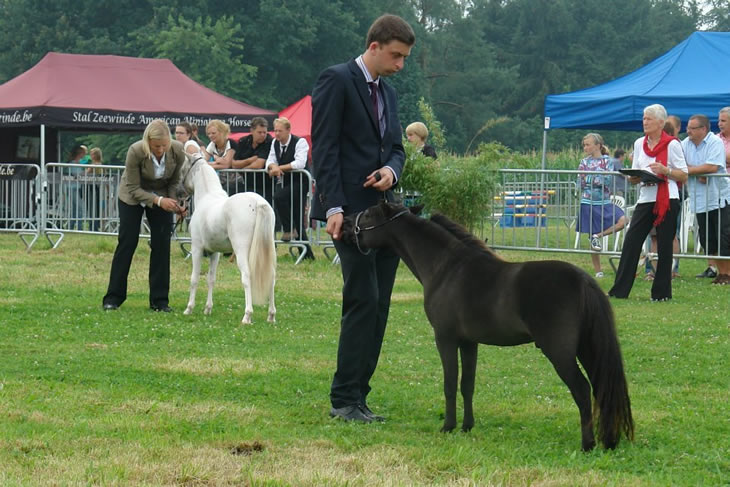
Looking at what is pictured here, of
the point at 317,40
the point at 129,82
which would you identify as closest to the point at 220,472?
the point at 129,82

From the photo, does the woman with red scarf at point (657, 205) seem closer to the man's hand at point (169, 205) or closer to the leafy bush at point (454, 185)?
the leafy bush at point (454, 185)

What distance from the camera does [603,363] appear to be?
5.41m

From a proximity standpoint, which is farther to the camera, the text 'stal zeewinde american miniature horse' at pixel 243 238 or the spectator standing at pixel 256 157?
the spectator standing at pixel 256 157

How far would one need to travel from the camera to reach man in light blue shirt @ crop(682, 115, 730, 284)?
13672 mm

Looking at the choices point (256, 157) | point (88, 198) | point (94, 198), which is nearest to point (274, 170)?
point (256, 157)

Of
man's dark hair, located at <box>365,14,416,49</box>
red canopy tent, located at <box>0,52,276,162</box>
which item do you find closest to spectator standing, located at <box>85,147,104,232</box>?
red canopy tent, located at <box>0,52,276,162</box>

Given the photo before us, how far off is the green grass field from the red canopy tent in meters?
10.4

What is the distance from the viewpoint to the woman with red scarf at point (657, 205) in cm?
1205

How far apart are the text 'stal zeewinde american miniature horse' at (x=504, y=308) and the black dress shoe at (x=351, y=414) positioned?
514 millimetres

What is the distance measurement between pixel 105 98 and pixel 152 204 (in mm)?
12924

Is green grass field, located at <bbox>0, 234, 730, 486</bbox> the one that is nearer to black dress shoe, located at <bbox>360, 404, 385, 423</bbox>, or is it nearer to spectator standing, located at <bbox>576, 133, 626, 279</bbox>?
black dress shoe, located at <bbox>360, 404, 385, 423</bbox>

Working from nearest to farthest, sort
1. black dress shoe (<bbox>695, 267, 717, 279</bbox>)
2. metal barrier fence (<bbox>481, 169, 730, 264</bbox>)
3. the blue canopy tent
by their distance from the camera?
metal barrier fence (<bbox>481, 169, 730, 264</bbox>) → black dress shoe (<bbox>695, 267, 717, 279</bbox>) → the blue canopy tent

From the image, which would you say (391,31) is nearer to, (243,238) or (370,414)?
(370,414)

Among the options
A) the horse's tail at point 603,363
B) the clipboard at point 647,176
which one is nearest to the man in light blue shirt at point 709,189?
the clipboard at point 647,176
